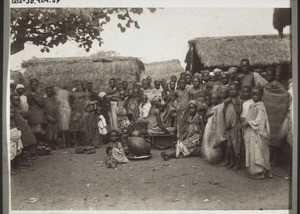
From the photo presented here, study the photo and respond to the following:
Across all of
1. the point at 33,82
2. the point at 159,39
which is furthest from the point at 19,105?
the point at 159,39

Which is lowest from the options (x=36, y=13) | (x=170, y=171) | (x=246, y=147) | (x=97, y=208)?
(x=97, y=208)

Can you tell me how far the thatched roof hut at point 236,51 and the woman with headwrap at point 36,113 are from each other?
1.53 metres

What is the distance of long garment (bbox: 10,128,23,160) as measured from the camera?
3730mm

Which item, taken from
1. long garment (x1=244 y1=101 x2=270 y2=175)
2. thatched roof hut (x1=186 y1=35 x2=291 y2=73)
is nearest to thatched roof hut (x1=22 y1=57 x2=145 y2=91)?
thatched roof hut (x1=186 y1=35 x2=291 y2=73)

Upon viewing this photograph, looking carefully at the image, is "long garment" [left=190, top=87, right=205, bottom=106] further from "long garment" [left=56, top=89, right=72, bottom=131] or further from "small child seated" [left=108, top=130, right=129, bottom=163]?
"long garment" [left=56, top=89, right=72, bottom=131]

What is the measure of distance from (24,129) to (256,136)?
90.4 inches

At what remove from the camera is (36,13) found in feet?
12.4

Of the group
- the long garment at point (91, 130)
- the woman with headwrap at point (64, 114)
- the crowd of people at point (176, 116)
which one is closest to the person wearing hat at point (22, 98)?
the crowd of people at point (176, 116)

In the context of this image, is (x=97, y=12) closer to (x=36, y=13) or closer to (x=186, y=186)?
(x=36, y=13)

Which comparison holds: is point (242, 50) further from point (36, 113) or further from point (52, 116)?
point (36, 113)

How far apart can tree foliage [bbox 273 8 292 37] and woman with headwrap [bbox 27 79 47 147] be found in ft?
8.03

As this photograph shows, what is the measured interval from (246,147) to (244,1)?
1451 millimetres

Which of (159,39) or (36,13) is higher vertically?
(36,13)

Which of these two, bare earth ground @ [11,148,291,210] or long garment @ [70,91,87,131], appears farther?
long garment @ [70,91,87,131]
